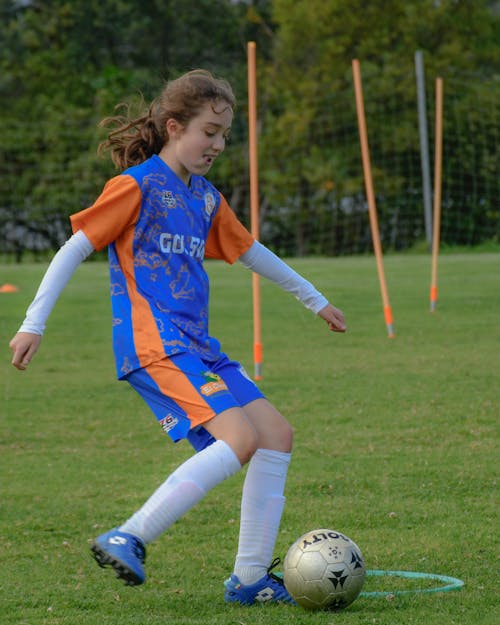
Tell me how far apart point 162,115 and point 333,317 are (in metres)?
1.07

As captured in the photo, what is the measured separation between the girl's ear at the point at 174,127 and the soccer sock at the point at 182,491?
1.21 metres

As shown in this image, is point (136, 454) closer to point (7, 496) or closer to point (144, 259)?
point (7, 496)

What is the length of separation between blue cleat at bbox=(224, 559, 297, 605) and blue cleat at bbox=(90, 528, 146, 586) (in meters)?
0.67

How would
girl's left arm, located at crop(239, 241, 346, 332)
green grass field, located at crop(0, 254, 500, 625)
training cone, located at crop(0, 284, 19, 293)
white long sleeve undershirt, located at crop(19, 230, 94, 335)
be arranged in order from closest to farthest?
white long sleeve undershirt, located at crop(19, 230, 94, 335) < green grass field, located at crop(0, 254, 500, 625) < girl's left arm, located at crop(239, 241, 346, 332) < training cone, located at crop(0, 284, 19, 293)

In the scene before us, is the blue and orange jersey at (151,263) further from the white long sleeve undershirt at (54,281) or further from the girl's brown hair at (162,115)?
→ the girl's brown hair at (162,115)

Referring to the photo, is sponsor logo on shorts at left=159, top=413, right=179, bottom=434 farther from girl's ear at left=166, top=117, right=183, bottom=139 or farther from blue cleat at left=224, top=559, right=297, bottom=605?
girl's ear at left=166, top=117, right=183, bottom=139

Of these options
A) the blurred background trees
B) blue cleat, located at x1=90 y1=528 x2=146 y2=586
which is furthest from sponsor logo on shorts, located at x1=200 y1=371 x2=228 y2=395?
the blurred background trees

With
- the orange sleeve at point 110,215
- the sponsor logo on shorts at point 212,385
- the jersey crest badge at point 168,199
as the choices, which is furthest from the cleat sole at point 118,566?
the jersey crest badge at point 168,199

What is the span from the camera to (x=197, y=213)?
452 centimetres

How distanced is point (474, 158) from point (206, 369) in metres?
23.1

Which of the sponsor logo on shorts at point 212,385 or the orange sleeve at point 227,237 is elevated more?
the orange sleeve at point 227,237

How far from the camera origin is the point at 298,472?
22.8ft

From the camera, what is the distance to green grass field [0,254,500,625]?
14.9 ft

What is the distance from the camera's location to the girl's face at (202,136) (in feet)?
14.5
